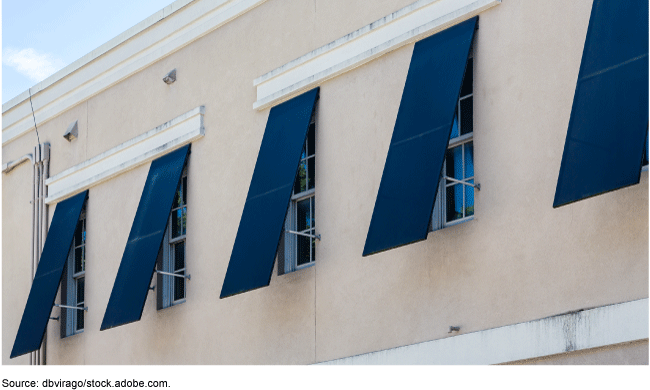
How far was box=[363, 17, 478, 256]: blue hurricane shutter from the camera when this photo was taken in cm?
1097

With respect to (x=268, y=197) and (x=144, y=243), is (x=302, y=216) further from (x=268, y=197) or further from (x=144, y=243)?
(x=144, y=243)

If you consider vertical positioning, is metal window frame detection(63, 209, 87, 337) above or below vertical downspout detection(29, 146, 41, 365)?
below

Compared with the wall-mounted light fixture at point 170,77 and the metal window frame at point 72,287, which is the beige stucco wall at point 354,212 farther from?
the metal window frame at point 72,287

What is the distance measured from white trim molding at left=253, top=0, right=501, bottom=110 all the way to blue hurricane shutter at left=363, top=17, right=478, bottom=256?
0.18 metres

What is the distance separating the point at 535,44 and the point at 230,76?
4.94 metres

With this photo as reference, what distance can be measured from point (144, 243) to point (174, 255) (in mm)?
509

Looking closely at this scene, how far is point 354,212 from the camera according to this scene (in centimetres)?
1216

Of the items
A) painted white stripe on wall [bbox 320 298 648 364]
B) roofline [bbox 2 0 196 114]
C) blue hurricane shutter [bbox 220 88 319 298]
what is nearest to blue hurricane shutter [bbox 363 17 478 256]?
painted white stripe on wall [bbox 320 298 648 364]

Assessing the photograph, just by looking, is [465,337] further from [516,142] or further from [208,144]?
[208,144]

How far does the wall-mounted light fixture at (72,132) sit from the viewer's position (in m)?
17.1

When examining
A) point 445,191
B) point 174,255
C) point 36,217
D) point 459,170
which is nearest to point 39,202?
point 36,217

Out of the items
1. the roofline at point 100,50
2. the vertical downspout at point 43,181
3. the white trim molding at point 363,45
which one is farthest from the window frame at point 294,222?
the vertical downspout at point 43,181

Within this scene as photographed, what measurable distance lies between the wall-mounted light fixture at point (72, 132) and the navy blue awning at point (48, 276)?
1009mm

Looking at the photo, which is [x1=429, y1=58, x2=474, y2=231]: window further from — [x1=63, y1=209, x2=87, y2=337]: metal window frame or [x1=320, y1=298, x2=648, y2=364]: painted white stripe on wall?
[x1=63, y1=209, x2=87, y2=337]: metal window frame
